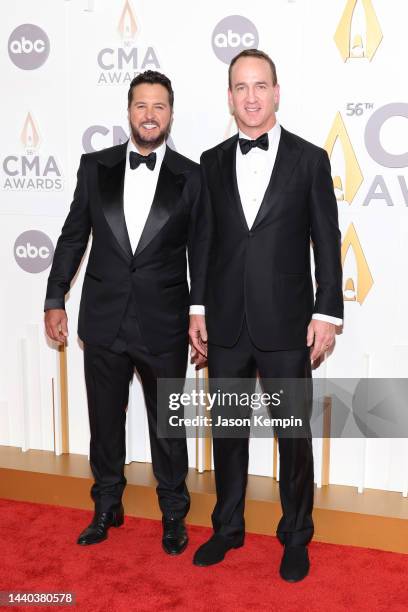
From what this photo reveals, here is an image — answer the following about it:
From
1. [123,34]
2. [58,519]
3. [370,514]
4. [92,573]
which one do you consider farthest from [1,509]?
[123,34]

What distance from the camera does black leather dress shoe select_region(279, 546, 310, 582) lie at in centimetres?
282

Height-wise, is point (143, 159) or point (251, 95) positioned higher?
point (251, 95)

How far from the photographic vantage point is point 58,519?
11.0 ft

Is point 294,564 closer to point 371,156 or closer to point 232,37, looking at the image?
point 371,156

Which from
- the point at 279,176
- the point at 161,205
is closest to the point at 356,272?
the point at 279,176

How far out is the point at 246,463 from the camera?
301cm

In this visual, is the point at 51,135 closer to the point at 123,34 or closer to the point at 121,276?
the point at 123,34

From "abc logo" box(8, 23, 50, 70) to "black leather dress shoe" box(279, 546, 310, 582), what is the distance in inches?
96.6

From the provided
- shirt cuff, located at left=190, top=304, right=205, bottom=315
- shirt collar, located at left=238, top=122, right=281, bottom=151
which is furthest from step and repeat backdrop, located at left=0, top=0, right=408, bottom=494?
shirt cuff, located at left=190, top=304, right=205, bottom=315

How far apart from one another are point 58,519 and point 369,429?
1.46 meters

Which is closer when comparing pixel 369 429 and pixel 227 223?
pixel 227 223

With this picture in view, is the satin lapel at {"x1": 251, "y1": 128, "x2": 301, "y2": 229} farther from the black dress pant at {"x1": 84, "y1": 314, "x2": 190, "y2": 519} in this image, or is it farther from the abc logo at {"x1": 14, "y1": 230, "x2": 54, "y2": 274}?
the abc logo at {"x1": 14, "y1": 230, "x2": 54, "y2": 274}

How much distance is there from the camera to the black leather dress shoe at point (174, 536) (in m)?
3.03

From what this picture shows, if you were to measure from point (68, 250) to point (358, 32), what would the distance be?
150cm
